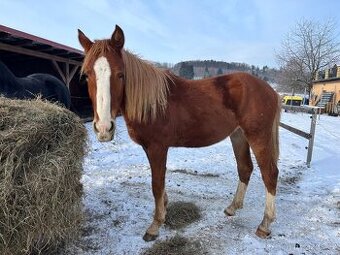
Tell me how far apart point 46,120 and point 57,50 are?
7.27 m

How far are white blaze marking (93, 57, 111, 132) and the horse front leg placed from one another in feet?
2.31

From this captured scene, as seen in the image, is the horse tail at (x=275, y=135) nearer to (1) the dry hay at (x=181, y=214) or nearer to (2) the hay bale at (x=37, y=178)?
(1) the dry hay at (x=181, y=214)

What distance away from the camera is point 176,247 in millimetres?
3104

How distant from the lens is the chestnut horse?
2.74 m

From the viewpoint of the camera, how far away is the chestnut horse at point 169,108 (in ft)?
9.00

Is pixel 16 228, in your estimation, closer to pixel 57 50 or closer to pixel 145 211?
pixel 145 211

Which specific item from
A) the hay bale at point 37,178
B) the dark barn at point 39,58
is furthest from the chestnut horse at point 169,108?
the dark barn at point 39,58

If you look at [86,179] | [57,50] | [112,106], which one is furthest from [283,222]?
[57,50]

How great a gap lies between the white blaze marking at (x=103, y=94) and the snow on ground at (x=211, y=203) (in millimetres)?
1093

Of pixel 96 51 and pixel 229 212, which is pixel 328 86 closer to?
pixel 229 212

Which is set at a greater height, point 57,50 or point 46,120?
point 57,50

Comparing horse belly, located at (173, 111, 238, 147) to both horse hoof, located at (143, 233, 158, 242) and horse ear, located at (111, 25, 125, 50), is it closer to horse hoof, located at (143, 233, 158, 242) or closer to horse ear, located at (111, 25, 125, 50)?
horse hoof, located at (143, 233, 158, 242)

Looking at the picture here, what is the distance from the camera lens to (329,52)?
104 ft

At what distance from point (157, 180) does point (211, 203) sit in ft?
4.11
